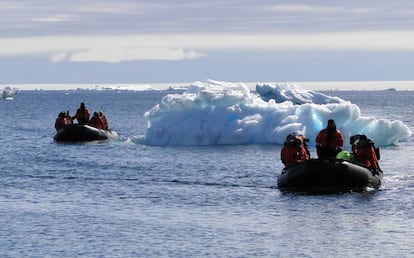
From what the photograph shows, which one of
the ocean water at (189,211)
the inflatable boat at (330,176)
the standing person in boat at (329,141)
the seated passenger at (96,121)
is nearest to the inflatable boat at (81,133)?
the seated passenger at (96,121)

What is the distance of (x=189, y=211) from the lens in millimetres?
29719

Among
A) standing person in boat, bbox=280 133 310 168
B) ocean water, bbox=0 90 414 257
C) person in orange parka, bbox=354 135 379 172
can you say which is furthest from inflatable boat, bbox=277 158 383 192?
standing person in boat, bbox=280 133 310 168

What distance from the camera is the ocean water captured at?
945 inches

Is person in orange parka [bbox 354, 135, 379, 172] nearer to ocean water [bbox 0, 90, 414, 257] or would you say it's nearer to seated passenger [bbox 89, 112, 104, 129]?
ocean water [bbox 0, 90, 414, 257]

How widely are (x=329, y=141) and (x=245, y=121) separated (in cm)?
1943

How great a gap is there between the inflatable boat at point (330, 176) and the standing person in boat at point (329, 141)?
946mm

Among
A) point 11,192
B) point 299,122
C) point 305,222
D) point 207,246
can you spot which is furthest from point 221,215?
point 299,122

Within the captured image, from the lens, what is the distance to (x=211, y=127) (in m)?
52.7

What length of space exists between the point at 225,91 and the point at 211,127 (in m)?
2.02

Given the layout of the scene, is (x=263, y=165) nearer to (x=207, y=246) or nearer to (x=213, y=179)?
(x=213, y=179)

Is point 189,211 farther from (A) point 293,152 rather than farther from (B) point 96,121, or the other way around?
(B) point 96,121

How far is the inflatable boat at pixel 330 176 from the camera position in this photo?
32562mm

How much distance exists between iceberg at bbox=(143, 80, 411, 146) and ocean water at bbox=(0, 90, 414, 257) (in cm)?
496

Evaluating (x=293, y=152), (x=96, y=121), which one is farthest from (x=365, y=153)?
(x=96, y=121)
